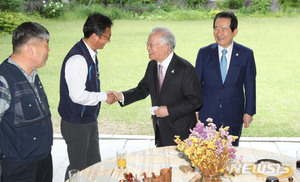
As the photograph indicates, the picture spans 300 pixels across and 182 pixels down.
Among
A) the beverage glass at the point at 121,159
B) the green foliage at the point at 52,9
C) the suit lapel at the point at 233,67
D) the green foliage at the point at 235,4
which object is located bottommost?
the beverage glass at the point at 121,159

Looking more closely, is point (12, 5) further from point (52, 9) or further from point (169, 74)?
point (169, 74)

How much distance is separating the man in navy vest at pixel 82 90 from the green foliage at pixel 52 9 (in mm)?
7356

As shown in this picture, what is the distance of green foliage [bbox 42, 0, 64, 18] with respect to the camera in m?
10.1

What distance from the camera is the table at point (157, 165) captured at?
2396 mm

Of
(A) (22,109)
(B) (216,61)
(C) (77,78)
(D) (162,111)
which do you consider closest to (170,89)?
(D) (162,111)

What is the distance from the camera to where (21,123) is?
Answer: 246 cm

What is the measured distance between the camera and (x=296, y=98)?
753cm

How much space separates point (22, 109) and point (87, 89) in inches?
29.5

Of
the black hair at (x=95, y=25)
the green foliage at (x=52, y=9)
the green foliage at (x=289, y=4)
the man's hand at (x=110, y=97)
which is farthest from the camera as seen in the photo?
the green foliage at (x=52, y=9)

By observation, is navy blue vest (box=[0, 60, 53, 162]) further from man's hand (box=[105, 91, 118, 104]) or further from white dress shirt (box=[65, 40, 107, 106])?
man's hand (box=[105, 91, 118, 104])

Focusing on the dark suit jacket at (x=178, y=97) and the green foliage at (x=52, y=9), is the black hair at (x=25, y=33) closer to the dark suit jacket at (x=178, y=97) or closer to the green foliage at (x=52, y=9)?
the dark suit jacket at (x=178, y=97)

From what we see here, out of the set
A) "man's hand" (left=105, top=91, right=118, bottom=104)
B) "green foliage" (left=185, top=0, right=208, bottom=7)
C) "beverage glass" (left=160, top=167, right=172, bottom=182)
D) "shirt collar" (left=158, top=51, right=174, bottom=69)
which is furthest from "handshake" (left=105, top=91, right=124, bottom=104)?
"green foliage" (left=185, top=0, right=208, bottom=7)

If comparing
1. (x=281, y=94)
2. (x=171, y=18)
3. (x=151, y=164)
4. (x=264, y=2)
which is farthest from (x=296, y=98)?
(x=151, y=164)

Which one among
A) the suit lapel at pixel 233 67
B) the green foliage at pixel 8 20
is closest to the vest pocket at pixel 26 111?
the suit lapel at pixel 233 67
